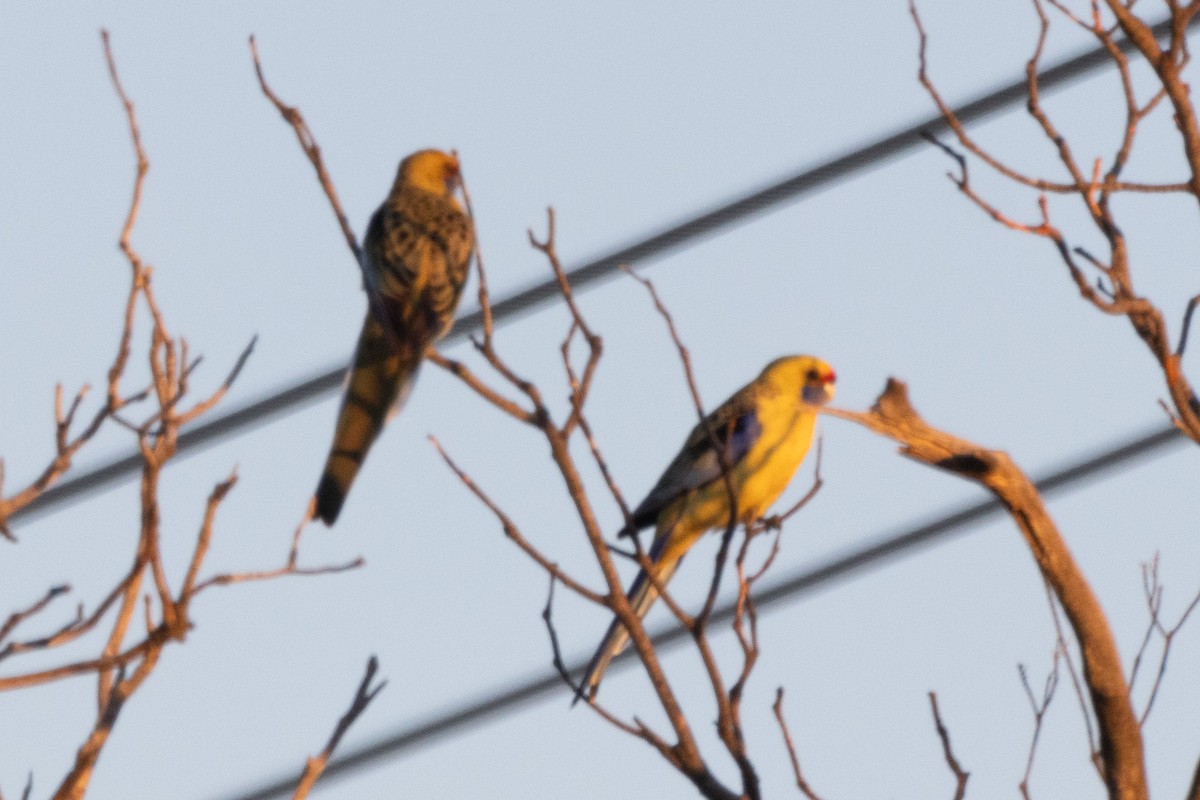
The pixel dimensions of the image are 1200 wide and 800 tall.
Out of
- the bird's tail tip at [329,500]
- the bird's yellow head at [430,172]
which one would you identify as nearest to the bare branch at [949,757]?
the bird's tail tip at [329,500]

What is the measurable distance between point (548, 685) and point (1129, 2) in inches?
105

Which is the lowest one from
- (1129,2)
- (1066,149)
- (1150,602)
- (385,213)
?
(1150,602)

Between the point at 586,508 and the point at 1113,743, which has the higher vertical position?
the point at 586,508

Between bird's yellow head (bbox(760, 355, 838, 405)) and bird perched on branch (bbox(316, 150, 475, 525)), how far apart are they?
1191 millimetres

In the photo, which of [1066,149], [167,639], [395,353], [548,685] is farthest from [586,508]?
[548,685]

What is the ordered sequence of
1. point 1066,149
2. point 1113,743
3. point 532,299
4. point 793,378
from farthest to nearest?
point 793,378 < point 532,299 < point 1066,149 < point 1113,743

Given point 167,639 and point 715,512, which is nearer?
point 167,639

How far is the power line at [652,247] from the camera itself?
193 inches

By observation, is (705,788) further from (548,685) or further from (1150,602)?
(548,685)

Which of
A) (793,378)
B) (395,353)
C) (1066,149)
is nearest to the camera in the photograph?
(1066,149)

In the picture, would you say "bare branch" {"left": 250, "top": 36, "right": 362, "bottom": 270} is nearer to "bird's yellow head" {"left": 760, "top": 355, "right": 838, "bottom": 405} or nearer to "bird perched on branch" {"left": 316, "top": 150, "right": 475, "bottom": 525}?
"bird perched on branch" {"left": 316, "top": 150, "right": 475, "bottom": 525}

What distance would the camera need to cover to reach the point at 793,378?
551 centimetres

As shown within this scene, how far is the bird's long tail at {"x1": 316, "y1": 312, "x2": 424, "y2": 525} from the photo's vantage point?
13.3 feet

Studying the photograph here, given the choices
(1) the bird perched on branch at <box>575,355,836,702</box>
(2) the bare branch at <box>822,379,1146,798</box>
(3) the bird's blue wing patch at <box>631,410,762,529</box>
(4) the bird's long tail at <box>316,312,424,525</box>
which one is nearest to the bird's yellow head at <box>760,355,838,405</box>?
(1) the bird perched on branch at <box>575,355,836,702</box>
